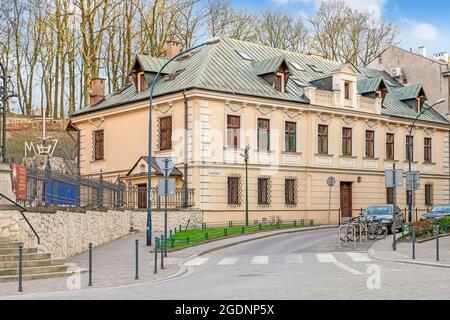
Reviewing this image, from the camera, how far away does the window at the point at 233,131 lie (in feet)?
140

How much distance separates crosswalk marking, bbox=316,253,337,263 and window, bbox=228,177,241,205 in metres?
17.0

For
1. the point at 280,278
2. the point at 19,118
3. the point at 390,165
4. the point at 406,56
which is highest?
the point at 406,56

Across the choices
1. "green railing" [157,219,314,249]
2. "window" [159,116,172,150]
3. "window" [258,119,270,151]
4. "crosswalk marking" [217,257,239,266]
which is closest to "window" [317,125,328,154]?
"window" [258,119,270,151]

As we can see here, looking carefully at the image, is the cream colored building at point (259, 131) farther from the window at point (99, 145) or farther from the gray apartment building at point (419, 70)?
the gray apartment building at point (419, 70)

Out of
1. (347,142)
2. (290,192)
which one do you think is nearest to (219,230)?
(290,192)

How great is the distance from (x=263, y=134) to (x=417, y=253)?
65.5ft

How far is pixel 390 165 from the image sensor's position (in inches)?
2050

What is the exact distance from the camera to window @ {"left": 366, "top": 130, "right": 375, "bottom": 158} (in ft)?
166

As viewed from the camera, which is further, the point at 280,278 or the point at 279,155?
the point at 279,155

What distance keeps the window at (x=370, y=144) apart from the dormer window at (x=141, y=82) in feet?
50.1

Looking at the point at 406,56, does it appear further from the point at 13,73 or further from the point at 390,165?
the point at 13,73

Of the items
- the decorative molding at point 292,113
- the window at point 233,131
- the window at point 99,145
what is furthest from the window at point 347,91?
the window at point 99,145
